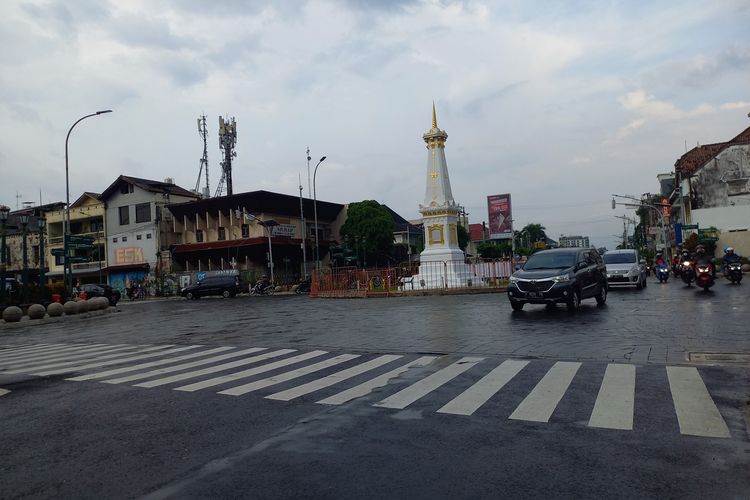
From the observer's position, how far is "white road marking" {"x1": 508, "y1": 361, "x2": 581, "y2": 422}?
5.56 meters

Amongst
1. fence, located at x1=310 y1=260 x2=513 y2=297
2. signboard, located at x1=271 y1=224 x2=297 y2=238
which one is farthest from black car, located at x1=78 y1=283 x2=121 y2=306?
fence, located at x1=310 y1=260 x2=513 y2=297

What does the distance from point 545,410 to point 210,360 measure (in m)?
6.15

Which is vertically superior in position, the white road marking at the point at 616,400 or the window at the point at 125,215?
the window at the point at 125,215

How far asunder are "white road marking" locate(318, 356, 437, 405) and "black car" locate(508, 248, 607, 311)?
6.83 m

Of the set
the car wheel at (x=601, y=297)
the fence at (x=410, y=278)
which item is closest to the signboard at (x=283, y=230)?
the fence at (x=410, y=278)

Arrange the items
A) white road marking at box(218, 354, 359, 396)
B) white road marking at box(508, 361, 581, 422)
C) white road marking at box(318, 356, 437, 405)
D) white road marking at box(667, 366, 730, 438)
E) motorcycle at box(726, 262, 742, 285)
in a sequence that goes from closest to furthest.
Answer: white road marking at box(667, 366, 730, 438) < white road marking at box(508, 361, 581, 422) < white road marking at box(318, 356, 437, 405) < white road marking at box(218, 354, 359, 396) < motorcycle at box(726, 262, 742, 285)

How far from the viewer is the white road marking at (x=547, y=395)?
5.56 metres

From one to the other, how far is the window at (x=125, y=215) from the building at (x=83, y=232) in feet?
8.56

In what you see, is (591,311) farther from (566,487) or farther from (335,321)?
(566,487)

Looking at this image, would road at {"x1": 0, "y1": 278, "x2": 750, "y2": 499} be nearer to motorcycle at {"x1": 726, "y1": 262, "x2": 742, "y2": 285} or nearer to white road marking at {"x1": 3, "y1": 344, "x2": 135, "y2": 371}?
white road marking at {"x1": 3, "y1": 344, "x2": 135, "y2": 371}

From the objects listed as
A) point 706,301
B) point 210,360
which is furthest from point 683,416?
point 706,301

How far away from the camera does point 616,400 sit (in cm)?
599

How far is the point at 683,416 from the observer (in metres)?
5.37

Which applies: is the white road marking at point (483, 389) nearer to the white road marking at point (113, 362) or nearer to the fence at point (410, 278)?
the white road marking at point (113, 362)
